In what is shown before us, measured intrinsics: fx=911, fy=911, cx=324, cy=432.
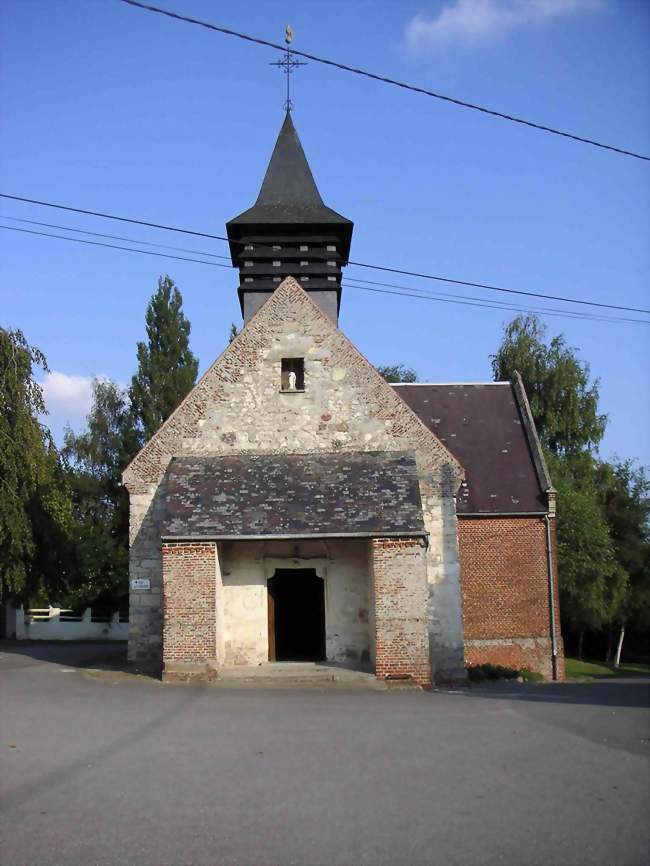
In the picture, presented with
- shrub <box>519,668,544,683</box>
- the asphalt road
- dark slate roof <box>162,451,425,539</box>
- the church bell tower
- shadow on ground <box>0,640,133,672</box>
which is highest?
the church bell tower

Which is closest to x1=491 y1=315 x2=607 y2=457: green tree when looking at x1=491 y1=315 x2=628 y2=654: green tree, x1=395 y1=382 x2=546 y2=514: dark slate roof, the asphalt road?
x1=491 y1=315 x2=628 y2=654: green tree

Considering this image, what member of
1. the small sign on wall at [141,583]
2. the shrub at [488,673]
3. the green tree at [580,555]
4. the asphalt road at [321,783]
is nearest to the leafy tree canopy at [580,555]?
the green tree at [580,555]

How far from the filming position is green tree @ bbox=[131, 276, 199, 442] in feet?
158

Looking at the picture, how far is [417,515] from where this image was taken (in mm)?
18188

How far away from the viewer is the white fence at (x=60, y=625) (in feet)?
124

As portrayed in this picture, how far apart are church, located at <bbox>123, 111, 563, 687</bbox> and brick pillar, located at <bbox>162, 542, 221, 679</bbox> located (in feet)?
0.09

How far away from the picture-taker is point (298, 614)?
20.5m

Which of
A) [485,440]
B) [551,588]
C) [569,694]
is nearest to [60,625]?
[485,440]

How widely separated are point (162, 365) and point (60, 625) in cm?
1550

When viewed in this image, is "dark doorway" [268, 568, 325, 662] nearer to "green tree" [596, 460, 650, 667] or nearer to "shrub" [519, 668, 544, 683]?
"shrub" [519, 668, 544, 683]

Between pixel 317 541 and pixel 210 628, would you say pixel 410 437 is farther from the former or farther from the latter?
pixel 210 628

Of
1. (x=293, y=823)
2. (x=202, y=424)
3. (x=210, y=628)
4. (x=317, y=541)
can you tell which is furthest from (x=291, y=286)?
(x=293, y=823)

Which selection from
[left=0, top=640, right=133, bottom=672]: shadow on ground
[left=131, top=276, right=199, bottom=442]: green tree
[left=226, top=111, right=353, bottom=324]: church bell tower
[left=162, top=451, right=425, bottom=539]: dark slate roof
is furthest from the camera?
[left=131, top=276, right=199, bottom=442]: green tree

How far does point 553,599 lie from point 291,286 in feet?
35.9
